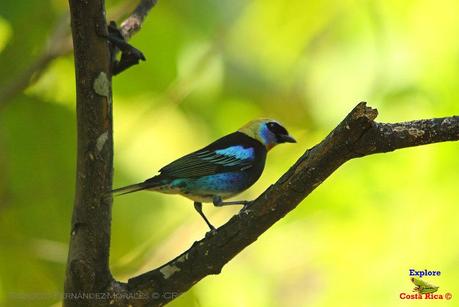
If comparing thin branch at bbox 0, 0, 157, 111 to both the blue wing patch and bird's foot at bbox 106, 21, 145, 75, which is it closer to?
bird's foot at bbox 106, 21, 145, 75

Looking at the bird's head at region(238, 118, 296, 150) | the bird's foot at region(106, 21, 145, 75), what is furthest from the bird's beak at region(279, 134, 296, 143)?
the bird's foot at region(106, 21, 145, 75)

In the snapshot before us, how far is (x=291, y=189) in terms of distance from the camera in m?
2.53

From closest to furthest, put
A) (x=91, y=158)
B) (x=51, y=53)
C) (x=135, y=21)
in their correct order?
(x=91, y=158) < (x=135, y=21) < (x=51, y=53)

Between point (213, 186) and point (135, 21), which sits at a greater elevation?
point (135, 21)

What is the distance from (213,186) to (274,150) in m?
1.13

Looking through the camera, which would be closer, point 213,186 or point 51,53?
point 213,186

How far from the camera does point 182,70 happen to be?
4.43 metres

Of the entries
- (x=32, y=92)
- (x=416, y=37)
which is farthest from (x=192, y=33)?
(x=416, y=37)

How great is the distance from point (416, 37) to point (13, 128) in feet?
7.98

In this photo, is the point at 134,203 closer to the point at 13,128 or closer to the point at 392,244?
the point at 13,128

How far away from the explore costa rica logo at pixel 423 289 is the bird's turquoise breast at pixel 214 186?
1028 millimetres

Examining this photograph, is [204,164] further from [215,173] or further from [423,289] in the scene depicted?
[423,289]

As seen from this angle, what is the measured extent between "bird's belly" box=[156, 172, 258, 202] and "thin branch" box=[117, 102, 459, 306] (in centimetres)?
81

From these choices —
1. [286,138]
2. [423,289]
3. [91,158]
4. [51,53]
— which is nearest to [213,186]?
[286,138]
